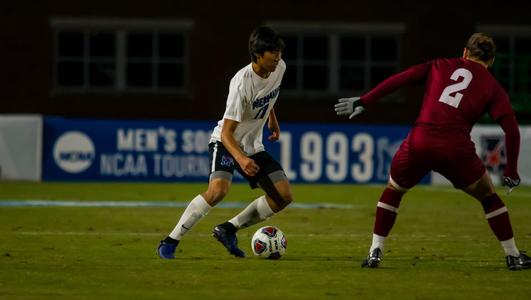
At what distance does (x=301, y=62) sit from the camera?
36.2 meters

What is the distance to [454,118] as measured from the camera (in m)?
10.7

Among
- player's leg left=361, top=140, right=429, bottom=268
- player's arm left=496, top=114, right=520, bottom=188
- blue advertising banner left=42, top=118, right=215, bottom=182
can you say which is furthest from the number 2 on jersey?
blue advertising banner left=42, top=118, right=215, bottom=182

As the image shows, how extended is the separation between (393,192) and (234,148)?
1.39 meters

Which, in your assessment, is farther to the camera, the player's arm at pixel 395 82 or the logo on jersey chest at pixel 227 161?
the logo on jersey chest at pixel 227 161

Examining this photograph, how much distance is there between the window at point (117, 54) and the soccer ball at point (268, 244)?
2356 centimetres

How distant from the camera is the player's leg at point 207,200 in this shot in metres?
11.5

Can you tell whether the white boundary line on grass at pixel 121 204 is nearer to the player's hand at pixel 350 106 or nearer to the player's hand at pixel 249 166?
the player's hand at pixel 249 166

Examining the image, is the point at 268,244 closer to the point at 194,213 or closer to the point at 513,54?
the point at 194,213

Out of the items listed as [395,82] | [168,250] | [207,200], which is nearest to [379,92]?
[395,82]

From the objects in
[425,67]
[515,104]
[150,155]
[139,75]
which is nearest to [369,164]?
[150,155]

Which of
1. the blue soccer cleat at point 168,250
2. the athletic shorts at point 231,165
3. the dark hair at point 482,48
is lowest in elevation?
the blue soccer cleat at point 168,250

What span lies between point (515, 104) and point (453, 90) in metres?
23.5

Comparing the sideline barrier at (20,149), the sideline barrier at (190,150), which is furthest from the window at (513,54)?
the sideline barrier at (20,149)

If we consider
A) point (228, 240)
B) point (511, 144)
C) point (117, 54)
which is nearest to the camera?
point (511, 144)
